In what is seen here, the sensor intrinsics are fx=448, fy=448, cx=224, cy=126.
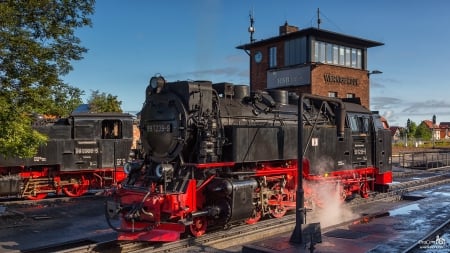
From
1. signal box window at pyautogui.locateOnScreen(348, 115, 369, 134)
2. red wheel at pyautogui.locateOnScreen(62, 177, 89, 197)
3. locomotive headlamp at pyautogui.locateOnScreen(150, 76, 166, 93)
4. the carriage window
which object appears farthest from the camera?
the carriage window

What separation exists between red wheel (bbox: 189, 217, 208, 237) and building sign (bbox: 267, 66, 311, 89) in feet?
77.4

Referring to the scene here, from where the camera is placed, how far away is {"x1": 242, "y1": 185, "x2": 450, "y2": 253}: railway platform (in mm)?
7754

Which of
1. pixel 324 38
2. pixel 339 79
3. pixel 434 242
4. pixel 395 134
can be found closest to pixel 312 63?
pixel 324 38

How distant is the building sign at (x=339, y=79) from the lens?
32.7 m

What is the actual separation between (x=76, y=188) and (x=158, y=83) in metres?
7.78

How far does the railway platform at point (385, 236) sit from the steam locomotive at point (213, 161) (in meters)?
1.47

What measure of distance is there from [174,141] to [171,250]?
2296mm

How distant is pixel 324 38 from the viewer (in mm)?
33062

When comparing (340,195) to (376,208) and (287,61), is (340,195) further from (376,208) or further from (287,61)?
(287,61)

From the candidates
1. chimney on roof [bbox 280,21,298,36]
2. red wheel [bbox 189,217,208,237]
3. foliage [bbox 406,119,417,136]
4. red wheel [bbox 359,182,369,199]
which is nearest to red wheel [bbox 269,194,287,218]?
red wheel [bbox 189,217,208,237]

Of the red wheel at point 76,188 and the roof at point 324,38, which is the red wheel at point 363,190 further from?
the roof at point 324,38

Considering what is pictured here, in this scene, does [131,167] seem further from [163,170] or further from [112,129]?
[112,129]

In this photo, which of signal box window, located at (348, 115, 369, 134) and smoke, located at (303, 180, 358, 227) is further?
signal box window, located at (348, 115, 369, 134)

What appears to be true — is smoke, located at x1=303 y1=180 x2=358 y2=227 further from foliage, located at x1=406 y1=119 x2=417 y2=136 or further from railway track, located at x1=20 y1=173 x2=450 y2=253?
foliage, located at x1=406 y1=119 x2=417 y2=136
